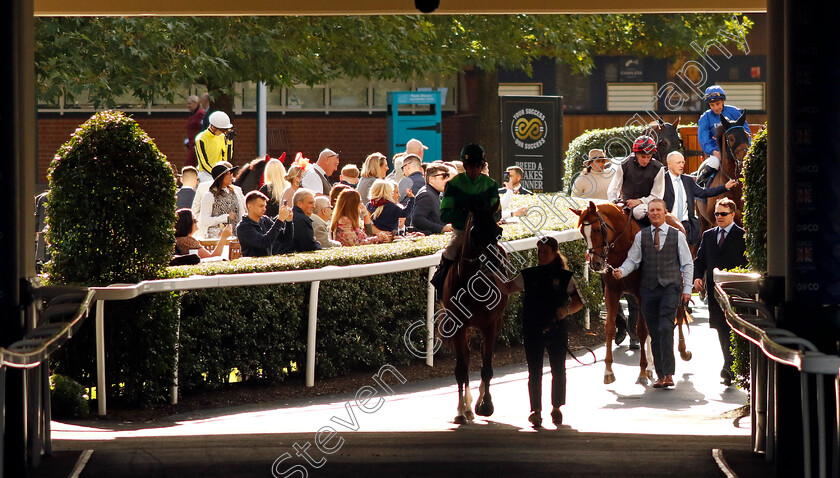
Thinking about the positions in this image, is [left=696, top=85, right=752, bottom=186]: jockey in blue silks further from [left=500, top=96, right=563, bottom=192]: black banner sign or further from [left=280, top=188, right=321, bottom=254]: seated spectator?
[left=280, top=188, right=321, bottom=254]: seated spectator

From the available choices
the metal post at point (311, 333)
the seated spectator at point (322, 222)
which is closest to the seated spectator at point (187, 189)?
the seated spectator at point (322, 222)

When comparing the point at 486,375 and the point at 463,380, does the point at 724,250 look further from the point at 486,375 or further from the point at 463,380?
the point at 463,380

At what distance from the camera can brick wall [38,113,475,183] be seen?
31266 millimetres

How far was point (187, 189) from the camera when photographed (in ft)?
50.4

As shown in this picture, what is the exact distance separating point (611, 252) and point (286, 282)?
344 centimetres

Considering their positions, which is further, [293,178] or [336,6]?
[293,178]

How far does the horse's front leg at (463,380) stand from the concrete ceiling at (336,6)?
2756 mm

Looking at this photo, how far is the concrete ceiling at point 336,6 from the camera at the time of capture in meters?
10.4

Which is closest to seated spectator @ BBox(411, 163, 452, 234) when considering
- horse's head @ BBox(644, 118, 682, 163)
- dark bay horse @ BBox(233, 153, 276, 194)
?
dark bay horse @ BBox(233, 153, 276, 194)

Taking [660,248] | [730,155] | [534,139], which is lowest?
[660,248]

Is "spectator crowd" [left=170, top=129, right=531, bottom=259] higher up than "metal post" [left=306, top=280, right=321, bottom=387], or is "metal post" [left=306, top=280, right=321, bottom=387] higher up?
"spectator crowd" [left=170, top=129, right=531, bottom=259]

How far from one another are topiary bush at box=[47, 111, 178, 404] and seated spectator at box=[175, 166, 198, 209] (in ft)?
17.6

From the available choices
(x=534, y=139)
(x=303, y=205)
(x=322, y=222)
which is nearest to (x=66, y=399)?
(x=303, y=205)

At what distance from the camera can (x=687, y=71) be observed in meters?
36.5
